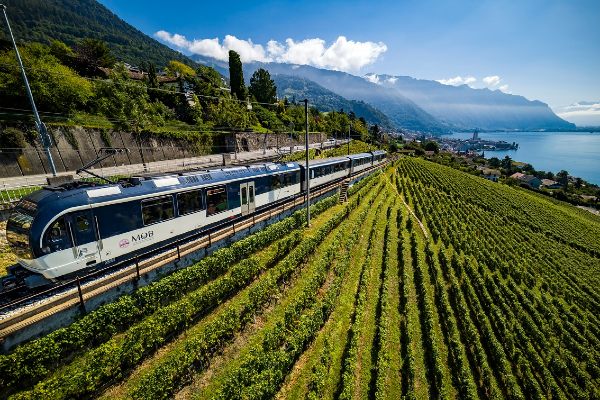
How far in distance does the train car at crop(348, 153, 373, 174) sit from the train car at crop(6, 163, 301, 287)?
2912cm

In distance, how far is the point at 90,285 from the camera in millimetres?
11695

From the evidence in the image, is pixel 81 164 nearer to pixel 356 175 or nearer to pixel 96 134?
pixel 96 134

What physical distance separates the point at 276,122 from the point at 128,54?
15813cm

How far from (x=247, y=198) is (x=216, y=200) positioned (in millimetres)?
3172

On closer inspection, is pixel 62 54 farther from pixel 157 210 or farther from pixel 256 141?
pixel 157 210

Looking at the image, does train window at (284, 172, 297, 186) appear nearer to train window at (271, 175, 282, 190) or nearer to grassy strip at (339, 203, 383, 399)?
train window at (271, 175, 282, 190)

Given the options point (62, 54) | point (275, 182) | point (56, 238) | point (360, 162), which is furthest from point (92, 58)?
point (56, 238)

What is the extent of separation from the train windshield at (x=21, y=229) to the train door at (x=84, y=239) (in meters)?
1.38

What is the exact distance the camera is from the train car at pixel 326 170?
31.0m

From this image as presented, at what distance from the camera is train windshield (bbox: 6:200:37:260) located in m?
10.6

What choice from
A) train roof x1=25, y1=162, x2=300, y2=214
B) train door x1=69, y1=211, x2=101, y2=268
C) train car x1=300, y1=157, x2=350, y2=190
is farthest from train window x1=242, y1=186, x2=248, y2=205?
train door x1=69, y1=211, x2=101, y2=268

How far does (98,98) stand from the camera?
36438 mm

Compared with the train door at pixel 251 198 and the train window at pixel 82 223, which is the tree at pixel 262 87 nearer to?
the train door at pixel 251 198

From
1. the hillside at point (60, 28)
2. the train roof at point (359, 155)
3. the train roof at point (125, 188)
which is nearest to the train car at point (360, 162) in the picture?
the train roof at point (359, 155)
